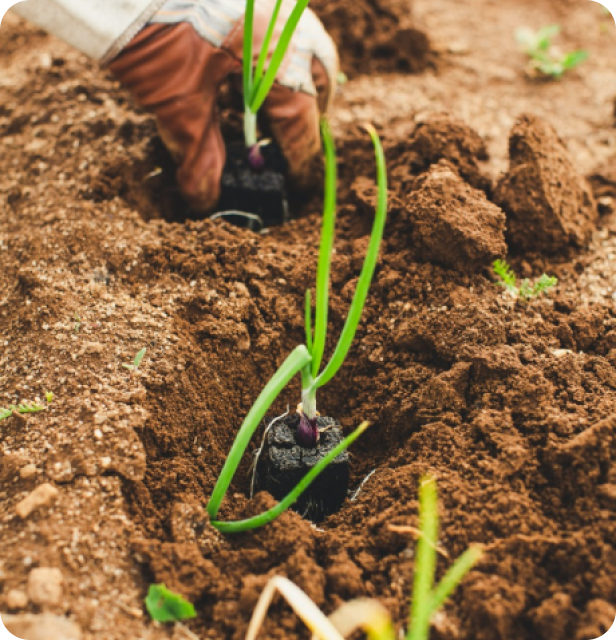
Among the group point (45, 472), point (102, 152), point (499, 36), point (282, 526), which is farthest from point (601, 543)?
point (499, 36)

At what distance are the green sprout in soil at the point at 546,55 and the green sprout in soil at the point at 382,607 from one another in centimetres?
189

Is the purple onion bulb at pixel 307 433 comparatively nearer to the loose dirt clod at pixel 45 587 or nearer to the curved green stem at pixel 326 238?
the curved green stem at pixel 326 238

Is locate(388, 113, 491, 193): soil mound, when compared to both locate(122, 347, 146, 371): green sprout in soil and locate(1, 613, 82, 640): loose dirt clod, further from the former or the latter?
locate(1, 613, 82, 640): loose dirt clod

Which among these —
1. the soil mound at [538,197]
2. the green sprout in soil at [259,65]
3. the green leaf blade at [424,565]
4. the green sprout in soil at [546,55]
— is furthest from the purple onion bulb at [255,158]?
the green sprout in soil at [546,55]

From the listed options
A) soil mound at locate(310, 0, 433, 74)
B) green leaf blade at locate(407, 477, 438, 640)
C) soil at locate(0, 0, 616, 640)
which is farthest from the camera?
soil mound at locate(310, 0, 433, 74)

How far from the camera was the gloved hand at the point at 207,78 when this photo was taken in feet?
5.17

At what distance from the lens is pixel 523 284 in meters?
1.50

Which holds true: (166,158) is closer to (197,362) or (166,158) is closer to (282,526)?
(197,362)

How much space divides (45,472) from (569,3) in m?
2.89

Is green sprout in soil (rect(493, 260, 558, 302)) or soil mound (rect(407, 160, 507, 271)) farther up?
soil mound (rect(407, 160, 507, 271))

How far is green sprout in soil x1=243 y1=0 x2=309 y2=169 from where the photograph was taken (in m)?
1.37

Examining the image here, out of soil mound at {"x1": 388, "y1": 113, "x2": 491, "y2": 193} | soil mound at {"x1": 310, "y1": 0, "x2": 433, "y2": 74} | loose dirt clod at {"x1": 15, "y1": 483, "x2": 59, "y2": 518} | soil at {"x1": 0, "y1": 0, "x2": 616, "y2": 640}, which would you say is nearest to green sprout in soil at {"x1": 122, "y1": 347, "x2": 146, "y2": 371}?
soil at {"x1": 0, "y1": 0, "x2": 616, "y2": 640}

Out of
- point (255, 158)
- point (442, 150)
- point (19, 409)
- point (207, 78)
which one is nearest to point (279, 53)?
point (207, 78)

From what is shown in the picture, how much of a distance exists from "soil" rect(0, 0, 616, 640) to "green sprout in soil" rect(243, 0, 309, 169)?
0.24m
